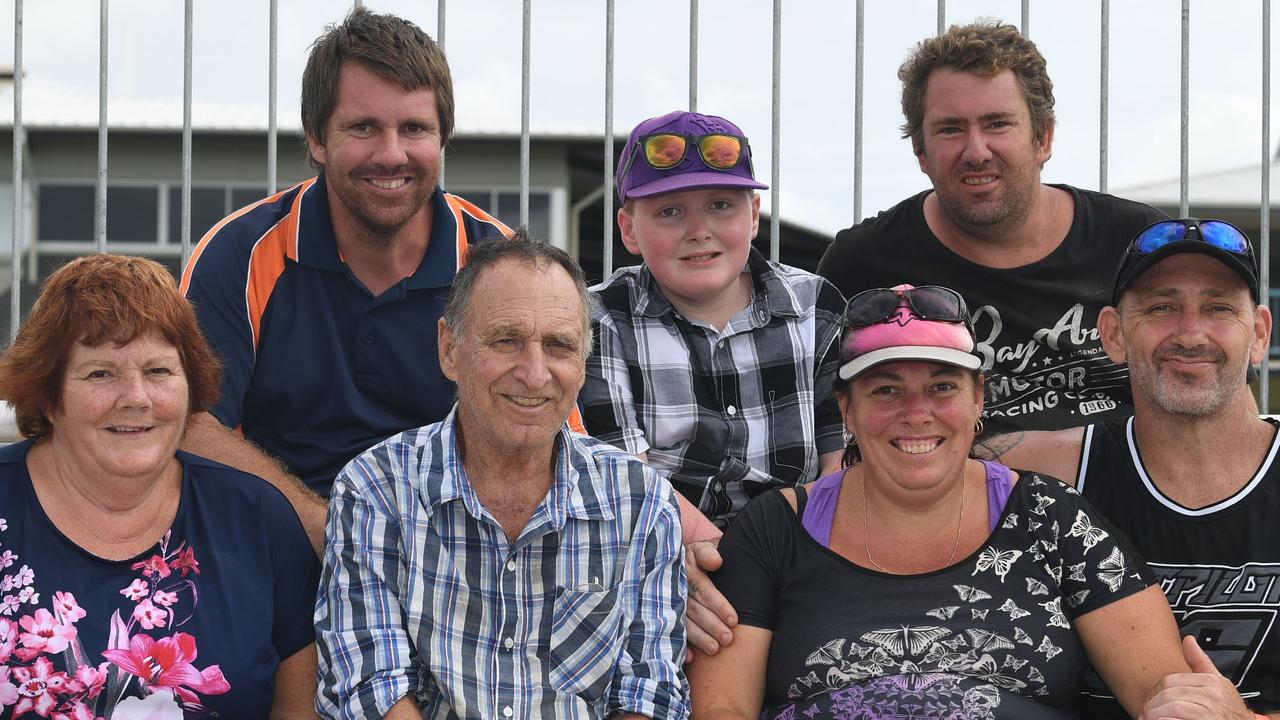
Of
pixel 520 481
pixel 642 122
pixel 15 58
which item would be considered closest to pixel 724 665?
pixel 520 481

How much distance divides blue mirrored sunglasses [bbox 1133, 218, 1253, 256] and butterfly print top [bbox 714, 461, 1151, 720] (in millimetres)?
653

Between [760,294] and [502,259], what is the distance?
86 centimetres

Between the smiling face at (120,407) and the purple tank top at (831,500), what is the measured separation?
1338 mm

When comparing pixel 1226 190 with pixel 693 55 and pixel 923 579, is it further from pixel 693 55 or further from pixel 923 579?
pixel 923 579

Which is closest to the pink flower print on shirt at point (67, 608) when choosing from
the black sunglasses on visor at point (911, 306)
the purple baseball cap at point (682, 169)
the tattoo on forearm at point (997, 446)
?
the purple baseball cap at point (682, 169)

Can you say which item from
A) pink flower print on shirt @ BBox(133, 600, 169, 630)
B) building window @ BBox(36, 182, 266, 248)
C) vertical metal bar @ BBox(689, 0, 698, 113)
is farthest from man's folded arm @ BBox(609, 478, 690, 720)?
building window @ BBox(36, 182, 266, 248)

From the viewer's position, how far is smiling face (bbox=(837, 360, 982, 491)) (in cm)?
263

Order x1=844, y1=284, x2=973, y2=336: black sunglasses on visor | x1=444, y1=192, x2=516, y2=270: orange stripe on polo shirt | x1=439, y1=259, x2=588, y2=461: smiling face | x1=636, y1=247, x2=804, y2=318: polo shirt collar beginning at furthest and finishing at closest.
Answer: x1=444, y1=192, x2=516, y2=270: orange stripe on polo shirt < x1=636, y1=247, x2=804, y2=318: polo shirt collar < x1=844, y1=284, x2=973, y2=336: black sunglasses on visor < x1=439, y1=259, x2=588, y2=461: smiling face

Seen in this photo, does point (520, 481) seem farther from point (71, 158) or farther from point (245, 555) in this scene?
point (71, 158)

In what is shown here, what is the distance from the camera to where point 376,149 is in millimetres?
3293

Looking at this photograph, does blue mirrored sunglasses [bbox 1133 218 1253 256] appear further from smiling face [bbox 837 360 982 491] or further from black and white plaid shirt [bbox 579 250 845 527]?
black and white plaid shirt [bbox 579 250 845 527]

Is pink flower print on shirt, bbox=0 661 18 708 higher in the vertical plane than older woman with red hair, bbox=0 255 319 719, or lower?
lower

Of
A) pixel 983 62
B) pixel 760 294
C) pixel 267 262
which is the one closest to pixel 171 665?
pixel 267 262

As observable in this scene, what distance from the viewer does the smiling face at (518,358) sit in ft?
8.45
